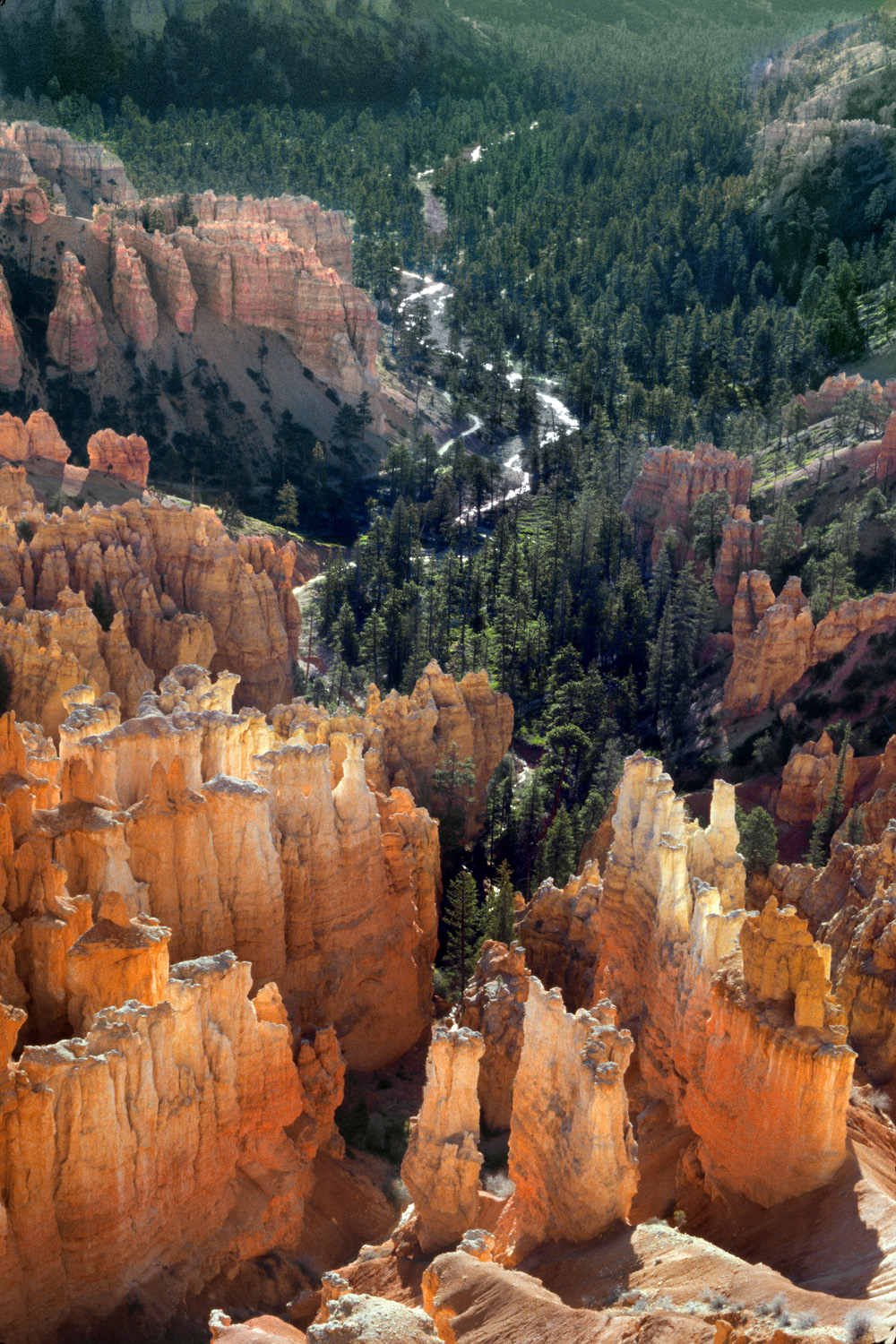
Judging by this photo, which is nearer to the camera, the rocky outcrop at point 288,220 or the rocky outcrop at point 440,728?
the rocky outcrop at point 440,728

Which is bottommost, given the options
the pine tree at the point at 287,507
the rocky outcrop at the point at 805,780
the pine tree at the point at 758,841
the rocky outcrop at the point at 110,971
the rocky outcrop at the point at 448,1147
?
the pine tree at the point at 287,507

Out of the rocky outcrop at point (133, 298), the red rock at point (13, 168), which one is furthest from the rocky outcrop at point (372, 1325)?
the red rock at point (13, 168)

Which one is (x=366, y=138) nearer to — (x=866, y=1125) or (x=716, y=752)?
(x=716, y=752)

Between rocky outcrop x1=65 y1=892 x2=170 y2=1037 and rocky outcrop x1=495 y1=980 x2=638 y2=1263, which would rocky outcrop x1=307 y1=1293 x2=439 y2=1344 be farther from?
rocky outcrop x1=65 y1=892 x2=170 y2=1037

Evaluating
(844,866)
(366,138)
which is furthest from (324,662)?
(366,138)

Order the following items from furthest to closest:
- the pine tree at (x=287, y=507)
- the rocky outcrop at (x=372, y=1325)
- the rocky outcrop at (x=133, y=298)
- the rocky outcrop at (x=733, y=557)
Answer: the rocky outcrop at (x=133, y=298), the pine tree at (x=287, y=507), the rocky outcrop at (x=733, y=557), the rocky outcrop at (x=372, y=1325)

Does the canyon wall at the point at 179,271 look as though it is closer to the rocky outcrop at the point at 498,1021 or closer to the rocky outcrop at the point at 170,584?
the rocky outcrop at the point at 170,584

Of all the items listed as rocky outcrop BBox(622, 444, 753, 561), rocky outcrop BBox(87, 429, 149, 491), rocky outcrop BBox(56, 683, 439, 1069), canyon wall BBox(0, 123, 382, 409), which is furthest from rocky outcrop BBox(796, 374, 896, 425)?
rocky outcrop BBox(56, 683, 439, 1069)

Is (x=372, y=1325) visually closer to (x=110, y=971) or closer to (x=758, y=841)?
(x=110, y=971)
